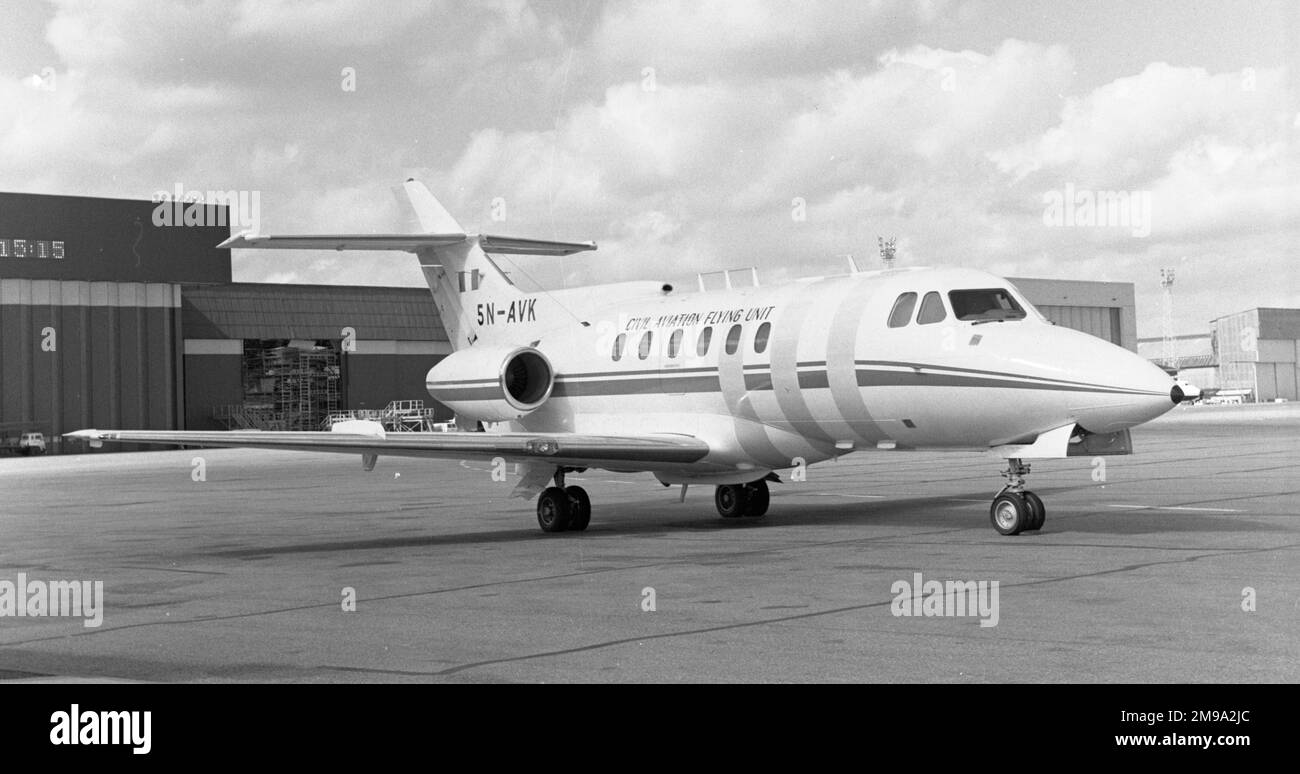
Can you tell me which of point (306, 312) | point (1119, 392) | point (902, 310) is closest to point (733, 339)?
point (902, 310)

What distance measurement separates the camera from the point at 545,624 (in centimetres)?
965

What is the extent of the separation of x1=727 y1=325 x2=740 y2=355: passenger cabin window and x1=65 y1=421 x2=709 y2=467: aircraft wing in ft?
4.15

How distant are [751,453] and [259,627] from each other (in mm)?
8685

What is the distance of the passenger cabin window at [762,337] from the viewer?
55.8ft

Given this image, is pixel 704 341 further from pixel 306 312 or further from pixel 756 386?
pixel 306 312

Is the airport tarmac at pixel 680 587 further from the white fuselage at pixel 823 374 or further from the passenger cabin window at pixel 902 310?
the passenger cabin window at pixel 902 310

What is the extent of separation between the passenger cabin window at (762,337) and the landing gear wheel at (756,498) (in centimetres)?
246

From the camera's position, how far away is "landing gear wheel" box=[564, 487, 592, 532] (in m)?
17.9

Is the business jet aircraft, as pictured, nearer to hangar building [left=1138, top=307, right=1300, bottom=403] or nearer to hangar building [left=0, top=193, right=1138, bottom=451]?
hangar building [left=0, top=193, right=1138, bottom=451]

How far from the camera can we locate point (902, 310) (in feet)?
51.3

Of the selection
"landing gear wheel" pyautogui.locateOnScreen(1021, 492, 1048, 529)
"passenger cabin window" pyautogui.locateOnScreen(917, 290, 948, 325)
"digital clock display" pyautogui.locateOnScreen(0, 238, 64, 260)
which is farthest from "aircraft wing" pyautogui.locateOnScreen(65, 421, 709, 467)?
"digital clock display" pyautogui.locateOnScreen(0, 238, 64, 260)

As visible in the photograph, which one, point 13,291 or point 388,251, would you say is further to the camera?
point 13,291

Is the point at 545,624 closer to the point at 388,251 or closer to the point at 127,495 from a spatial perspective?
the point at 388,251

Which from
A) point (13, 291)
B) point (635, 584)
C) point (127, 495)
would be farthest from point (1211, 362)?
point (635, 584)
